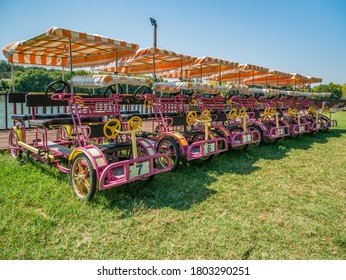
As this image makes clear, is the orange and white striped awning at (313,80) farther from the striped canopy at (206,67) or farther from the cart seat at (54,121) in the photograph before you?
the cart seat at (54,121)

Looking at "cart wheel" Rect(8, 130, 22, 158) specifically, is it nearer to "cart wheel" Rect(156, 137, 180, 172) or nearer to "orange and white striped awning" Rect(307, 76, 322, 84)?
"cart wheel" Rect(156, 137, 180, 172)

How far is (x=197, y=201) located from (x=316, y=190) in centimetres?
191

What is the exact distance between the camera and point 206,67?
11.3m

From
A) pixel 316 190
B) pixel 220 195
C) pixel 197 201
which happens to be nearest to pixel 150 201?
pixel 197 201

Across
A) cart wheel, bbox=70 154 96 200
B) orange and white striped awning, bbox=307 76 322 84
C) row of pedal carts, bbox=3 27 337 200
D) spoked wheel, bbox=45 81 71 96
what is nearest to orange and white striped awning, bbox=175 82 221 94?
row of pedal carts, bbox=3 27 337 200

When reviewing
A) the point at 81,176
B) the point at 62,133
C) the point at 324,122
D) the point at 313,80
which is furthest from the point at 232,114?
the point at 313,80

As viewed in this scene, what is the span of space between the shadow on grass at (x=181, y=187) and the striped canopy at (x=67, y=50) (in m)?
2.81

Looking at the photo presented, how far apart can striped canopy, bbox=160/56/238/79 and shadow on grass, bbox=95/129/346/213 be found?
3465 millimetres

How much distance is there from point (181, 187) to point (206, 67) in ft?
27.2

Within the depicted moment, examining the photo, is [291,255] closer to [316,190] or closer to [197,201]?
[197,201]

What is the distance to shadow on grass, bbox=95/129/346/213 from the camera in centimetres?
340

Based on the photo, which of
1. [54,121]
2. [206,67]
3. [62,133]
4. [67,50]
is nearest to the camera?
[54,121]

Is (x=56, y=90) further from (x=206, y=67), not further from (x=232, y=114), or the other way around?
(x=206, y=67)
